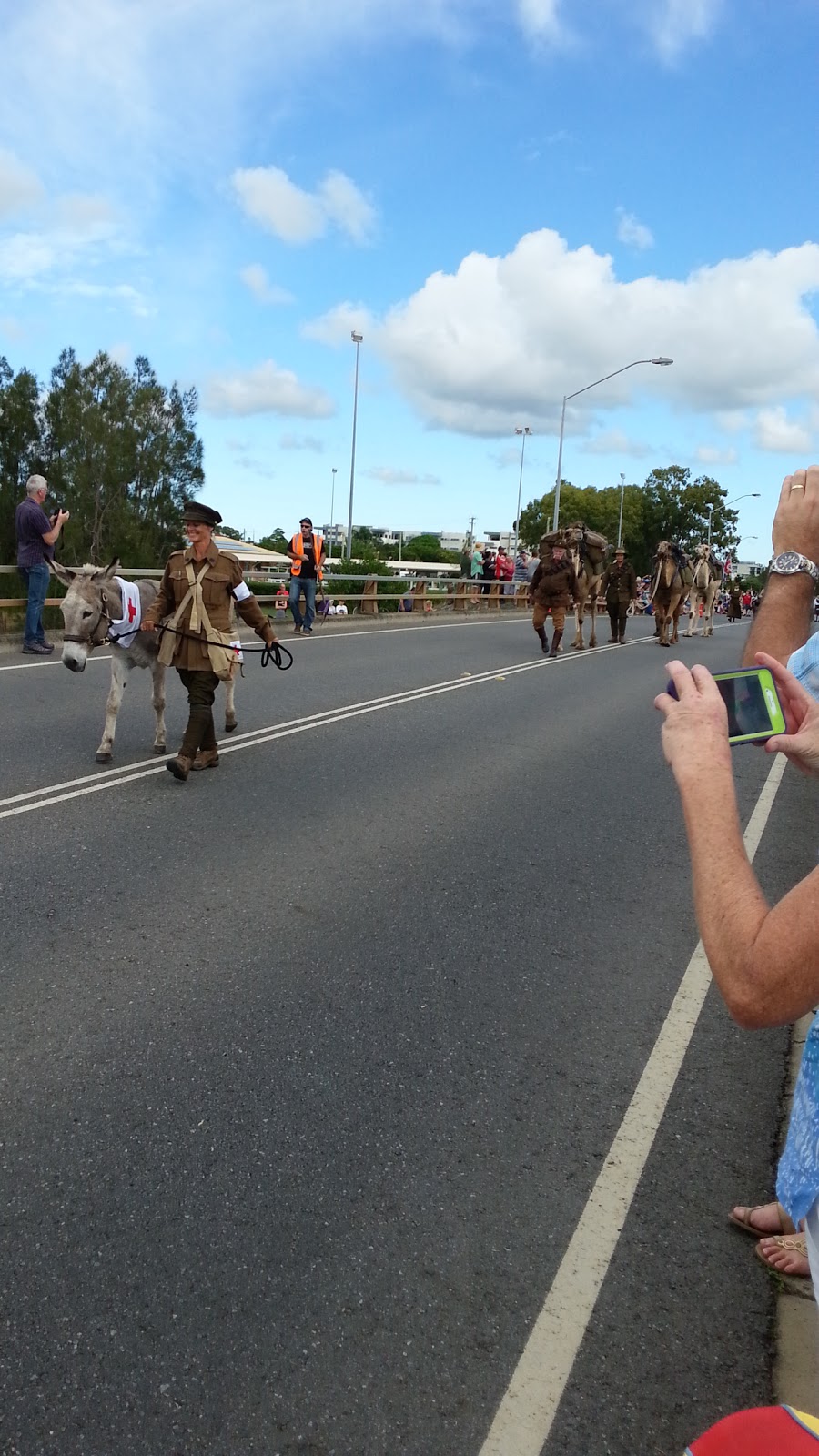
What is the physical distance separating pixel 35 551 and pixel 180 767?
792cm

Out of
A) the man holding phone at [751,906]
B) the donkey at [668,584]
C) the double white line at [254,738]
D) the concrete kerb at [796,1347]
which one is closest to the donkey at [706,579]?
the donkey at [668,584]

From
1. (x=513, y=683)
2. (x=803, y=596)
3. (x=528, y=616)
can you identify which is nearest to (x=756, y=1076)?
(x=803, y=596)

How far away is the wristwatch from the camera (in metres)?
2.54

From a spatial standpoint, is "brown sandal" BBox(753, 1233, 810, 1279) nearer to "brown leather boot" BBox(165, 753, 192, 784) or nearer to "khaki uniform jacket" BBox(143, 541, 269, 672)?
Result: "brown leather boot" BBox(165, 753, 192, 784)

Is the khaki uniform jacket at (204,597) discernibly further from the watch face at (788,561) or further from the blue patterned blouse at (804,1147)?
the blue patterned blouse at (804,1147)

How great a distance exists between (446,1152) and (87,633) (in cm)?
606

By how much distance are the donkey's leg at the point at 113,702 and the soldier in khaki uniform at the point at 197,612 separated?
532 mm

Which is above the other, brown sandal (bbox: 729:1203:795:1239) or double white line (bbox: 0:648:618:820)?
double white line (bbox: 0:648:618:820)

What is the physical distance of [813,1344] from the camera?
2688mm

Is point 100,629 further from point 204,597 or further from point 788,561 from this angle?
point 788,561

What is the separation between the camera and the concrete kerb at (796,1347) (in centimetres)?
255

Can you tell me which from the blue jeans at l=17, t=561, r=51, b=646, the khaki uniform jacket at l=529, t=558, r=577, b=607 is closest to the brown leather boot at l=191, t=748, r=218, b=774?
the blue jeans at l=17, t=561, r=51, b=646

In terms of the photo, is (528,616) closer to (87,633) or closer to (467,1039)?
(87,633)

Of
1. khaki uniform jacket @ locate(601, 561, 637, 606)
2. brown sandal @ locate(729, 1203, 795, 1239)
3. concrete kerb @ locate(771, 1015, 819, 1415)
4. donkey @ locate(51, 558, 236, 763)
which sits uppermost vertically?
khaki uniform jacket @ locate(601, 561, 637, 606)
